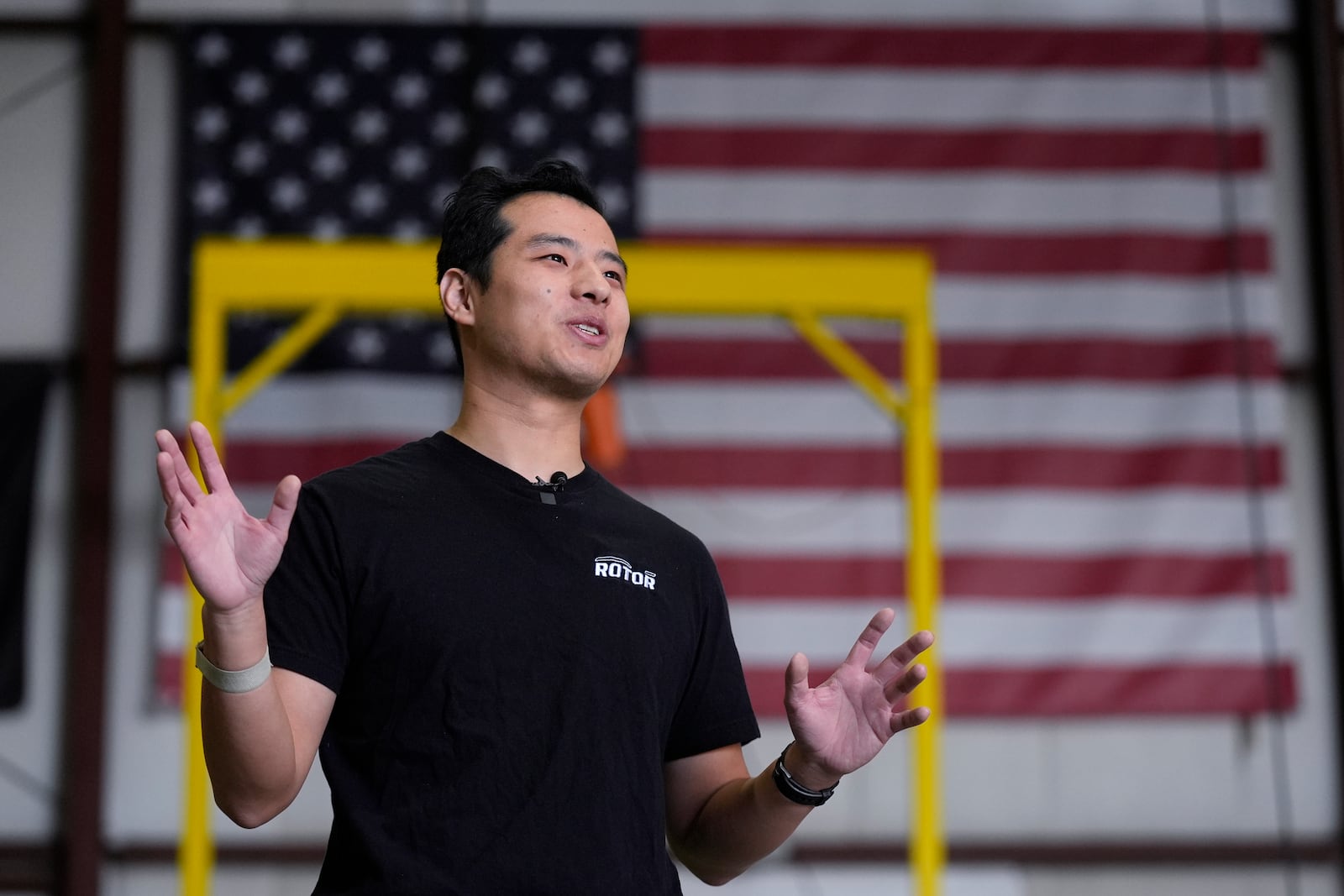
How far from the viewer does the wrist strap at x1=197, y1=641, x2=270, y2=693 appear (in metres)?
1.56

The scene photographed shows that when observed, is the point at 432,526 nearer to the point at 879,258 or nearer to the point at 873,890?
the point at 879,258

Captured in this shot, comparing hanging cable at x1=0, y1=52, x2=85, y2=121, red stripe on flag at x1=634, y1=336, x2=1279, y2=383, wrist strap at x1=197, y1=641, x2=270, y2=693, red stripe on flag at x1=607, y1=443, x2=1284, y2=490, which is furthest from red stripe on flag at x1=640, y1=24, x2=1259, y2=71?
wrist strap at x1=197, y1=641, x2=270, y2=693

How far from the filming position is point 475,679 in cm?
171

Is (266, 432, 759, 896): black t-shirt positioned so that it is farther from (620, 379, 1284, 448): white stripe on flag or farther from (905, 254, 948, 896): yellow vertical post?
(620, 379, 1284, 448): white stripe on flag

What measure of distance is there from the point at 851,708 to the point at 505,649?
497 mm

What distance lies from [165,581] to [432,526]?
4503 mm

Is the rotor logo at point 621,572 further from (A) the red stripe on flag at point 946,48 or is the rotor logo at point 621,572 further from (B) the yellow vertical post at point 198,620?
(A) the red stripe on flag at point 946,48

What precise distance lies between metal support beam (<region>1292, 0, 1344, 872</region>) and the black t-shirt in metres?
5.31

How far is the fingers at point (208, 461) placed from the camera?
1575 mm

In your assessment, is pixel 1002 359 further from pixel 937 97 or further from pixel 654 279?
pixel 654 279

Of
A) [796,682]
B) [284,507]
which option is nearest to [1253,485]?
[796,682]

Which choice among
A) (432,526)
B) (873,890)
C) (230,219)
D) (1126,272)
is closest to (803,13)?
(1126,272)

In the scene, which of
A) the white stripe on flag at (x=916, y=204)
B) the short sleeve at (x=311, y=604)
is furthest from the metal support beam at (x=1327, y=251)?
the short sleeve at (x=311, y=604)

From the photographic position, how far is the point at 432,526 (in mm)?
1805
